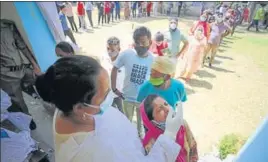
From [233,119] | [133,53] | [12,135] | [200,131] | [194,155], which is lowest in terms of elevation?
[200,131]

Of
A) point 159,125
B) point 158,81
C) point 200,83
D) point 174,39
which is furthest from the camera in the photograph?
point 200,83

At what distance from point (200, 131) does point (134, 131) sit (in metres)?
2.02

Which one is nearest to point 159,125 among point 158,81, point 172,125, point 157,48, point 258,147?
point 172,125

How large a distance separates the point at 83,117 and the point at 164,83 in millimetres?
934

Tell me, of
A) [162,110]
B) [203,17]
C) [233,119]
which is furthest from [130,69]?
[203,17]

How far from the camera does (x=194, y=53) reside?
4582mm

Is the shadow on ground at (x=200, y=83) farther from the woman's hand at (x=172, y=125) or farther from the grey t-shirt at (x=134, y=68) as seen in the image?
the woman's hand at (x=172, y=125)

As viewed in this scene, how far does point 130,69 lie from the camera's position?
7.39ft

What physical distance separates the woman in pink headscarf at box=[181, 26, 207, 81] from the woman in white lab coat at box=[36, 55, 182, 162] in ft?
12.1

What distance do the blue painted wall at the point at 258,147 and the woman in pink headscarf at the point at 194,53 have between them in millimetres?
2995

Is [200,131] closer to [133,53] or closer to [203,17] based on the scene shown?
[133,53]

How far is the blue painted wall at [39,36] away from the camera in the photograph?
149cm

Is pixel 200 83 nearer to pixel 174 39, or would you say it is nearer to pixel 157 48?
pixel 174 39

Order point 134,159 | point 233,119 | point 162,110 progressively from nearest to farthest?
point 134,159
point 162,110
point 233,119
